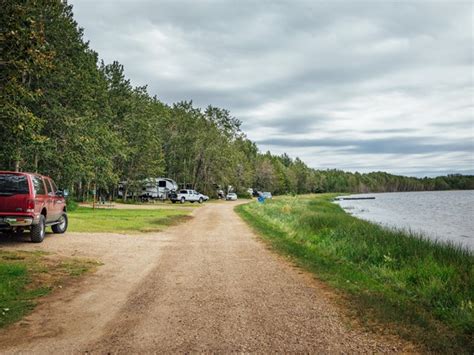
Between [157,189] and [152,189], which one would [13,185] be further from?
[157,189]

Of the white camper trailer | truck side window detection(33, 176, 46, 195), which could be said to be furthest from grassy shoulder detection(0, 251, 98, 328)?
the white camper trailer

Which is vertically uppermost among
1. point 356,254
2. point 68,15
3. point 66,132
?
point 68,15

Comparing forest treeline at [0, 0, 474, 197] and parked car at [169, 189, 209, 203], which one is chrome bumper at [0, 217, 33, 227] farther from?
parked car at [169, 189, 209, 203]

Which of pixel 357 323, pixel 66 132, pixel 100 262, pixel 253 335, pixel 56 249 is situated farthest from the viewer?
pixel 66 132

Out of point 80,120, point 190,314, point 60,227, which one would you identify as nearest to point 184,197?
point 80,120

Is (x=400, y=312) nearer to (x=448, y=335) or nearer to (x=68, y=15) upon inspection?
(x=448, y=335)

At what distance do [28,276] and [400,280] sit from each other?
26.4 ft

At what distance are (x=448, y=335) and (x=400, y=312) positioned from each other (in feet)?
3.00

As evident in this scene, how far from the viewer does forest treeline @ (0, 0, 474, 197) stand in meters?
13.0

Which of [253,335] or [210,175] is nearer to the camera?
[253,335]

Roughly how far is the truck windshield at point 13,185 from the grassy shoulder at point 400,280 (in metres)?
8.13

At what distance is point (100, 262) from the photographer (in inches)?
395

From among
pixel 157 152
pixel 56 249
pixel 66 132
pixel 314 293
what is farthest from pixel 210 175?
pixel 314 293

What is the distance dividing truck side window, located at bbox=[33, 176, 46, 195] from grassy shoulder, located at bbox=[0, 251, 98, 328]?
237 centimetres
